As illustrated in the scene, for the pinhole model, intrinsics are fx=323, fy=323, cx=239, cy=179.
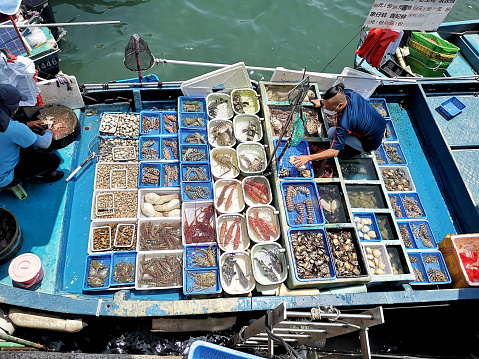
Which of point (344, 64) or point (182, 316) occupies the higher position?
point (344, 64)

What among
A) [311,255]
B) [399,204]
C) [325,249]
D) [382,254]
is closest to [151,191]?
[311,255]

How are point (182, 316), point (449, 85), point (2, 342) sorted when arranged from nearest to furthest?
point (2, 342) < point (182, 316) < point (449, 85)

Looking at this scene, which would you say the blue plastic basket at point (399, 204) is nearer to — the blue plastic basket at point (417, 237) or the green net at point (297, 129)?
the blue plastic basket at point (417, 237)

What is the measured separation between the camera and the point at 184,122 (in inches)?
221

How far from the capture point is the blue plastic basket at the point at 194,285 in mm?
4215

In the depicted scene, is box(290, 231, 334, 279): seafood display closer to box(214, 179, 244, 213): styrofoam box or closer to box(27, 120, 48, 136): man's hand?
box(214, 179, 244, 213): styrofoam box

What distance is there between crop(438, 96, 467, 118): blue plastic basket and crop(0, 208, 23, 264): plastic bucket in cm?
758

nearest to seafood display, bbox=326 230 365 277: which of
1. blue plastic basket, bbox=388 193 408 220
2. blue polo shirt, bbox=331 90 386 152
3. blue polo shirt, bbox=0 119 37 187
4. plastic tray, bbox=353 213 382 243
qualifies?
plastic tray, bbox=353 213 382 243

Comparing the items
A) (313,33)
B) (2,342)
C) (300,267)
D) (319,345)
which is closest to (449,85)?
(313,33)

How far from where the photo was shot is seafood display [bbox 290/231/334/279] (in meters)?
4.27

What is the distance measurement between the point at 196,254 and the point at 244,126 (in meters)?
2.38

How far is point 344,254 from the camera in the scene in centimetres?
450

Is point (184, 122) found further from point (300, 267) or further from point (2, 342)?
point (2, 342)

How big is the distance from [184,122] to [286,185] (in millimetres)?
2113
